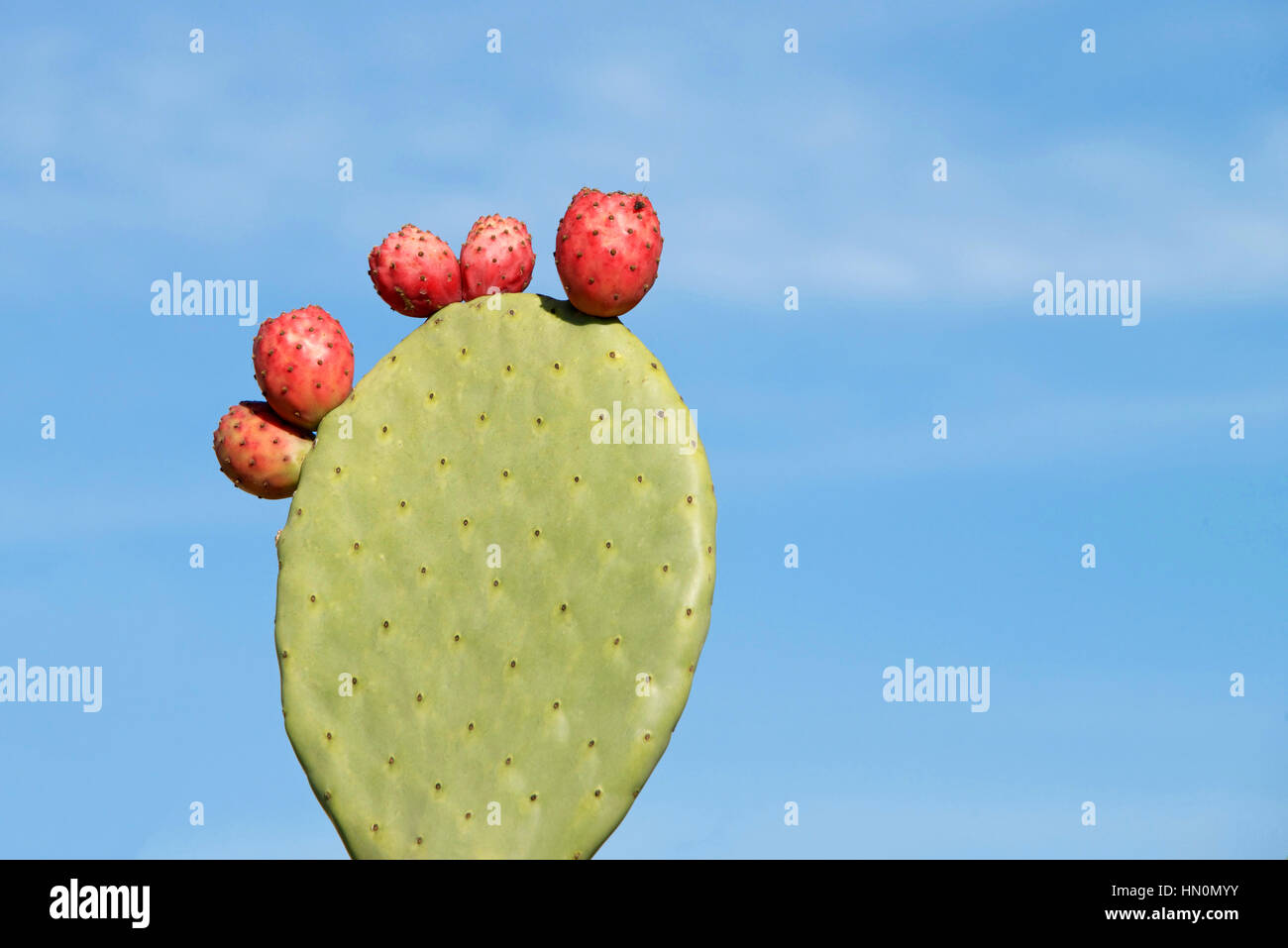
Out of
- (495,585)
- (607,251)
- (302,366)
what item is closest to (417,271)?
(302,366)

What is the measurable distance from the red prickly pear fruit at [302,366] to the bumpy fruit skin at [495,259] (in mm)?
549

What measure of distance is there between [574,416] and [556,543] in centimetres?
45

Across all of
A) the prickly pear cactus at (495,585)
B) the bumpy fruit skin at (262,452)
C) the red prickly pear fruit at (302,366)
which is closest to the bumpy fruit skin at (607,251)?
the prickly pear cactus at (495,585)

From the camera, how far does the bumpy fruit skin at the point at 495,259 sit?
5.39 metres

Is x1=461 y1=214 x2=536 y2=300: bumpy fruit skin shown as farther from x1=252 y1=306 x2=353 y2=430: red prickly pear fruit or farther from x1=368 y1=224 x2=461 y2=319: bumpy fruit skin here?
x1=252 y1=306 x2=353 y2=430: red prickly pear fruit

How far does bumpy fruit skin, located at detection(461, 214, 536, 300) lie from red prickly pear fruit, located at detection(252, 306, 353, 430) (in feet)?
1.80

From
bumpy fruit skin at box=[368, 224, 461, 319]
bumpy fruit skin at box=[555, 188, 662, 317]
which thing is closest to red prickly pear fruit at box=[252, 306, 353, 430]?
bumpy fruit skin at box=[368, 224, 461, 319]

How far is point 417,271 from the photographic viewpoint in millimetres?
5410

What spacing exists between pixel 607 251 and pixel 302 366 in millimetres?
1269

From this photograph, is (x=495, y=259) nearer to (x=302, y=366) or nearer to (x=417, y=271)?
(x=417, y=271)
